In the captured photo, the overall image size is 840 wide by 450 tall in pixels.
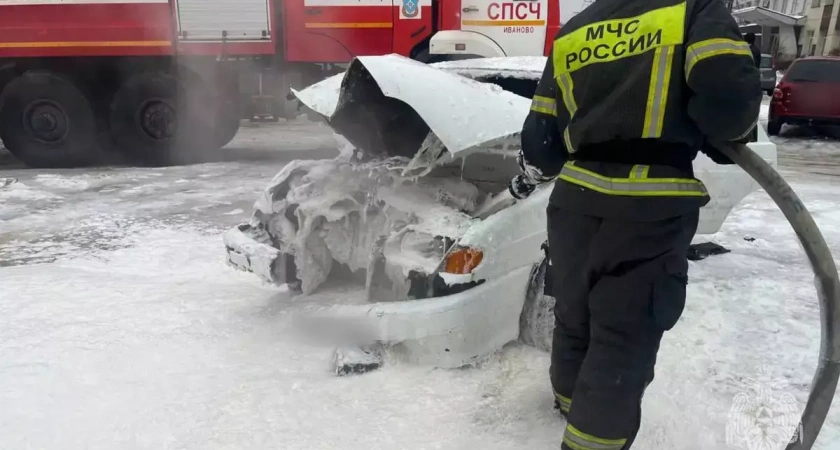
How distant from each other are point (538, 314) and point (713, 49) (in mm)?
1709

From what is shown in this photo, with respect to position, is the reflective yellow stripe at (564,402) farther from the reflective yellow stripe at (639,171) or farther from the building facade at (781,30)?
the building facade at (781,30)

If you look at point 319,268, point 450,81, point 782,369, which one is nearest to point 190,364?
point 319,268

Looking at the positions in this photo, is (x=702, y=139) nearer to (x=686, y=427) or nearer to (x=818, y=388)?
(x=818, y=388)

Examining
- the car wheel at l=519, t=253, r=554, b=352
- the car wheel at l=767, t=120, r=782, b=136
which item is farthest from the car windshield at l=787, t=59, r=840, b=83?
the car wheel at l=519, t=253, r=554, b=352

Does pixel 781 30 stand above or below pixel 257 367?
above

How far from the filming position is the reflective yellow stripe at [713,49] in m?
1.78

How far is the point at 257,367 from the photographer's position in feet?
10.3

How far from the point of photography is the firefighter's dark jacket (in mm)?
1799

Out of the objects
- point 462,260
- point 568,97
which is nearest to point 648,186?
point 568,97

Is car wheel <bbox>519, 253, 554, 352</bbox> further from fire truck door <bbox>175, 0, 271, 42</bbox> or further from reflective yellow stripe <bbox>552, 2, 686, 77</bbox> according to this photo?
fire truck door <bbox>175, 0, 271, 42</bbox>

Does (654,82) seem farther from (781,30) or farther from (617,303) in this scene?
(781,30)

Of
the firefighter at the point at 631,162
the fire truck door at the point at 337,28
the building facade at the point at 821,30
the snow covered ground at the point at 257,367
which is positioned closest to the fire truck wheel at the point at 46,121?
the fire truck door at the point at 337,28

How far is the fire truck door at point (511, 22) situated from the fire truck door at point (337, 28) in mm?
1149

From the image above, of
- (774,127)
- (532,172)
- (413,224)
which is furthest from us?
(774,127)
